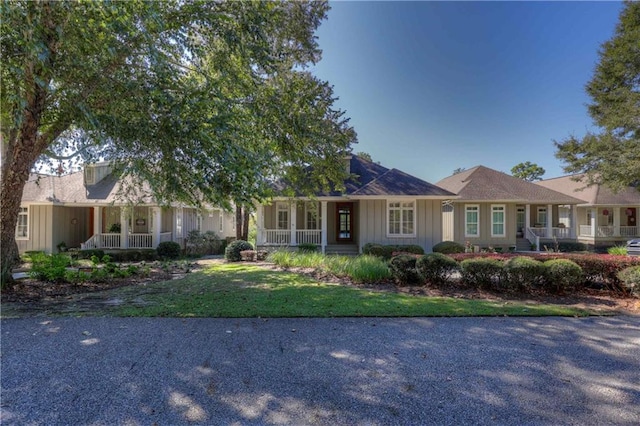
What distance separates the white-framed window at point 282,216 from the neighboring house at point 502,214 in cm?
958

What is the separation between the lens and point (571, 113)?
56.1ft

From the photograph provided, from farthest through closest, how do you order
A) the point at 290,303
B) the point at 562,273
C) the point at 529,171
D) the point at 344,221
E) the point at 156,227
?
1. the point at 529,171
2. the point at 344,221
3. the point at 156,227
4. the point at 562,273
5. the point at 290,303

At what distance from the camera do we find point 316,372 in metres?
3.51

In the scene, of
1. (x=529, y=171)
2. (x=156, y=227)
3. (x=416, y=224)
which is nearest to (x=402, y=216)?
(x=416, y=224)

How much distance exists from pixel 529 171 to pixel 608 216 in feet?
90.8

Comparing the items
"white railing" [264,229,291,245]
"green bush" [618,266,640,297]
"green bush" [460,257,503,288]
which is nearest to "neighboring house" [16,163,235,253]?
"white railing" [264,229,291,245]

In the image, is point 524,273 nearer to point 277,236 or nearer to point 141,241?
point 277,236

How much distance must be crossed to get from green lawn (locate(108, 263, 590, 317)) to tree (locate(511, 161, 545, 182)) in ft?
164

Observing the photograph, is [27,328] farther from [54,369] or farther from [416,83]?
[416,83]

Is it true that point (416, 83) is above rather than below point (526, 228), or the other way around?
above

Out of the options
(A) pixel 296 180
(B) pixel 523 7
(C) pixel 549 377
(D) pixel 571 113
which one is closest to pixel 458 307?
(C) pixel 549 377

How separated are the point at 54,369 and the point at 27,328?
214cm

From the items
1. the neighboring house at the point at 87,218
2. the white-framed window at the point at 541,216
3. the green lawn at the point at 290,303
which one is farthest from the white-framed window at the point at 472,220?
the neighboring house at the point at 87,218

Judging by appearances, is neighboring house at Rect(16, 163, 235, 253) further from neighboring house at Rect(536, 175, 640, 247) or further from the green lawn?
neighboring house at Rect(536, 175, 640, 247)
